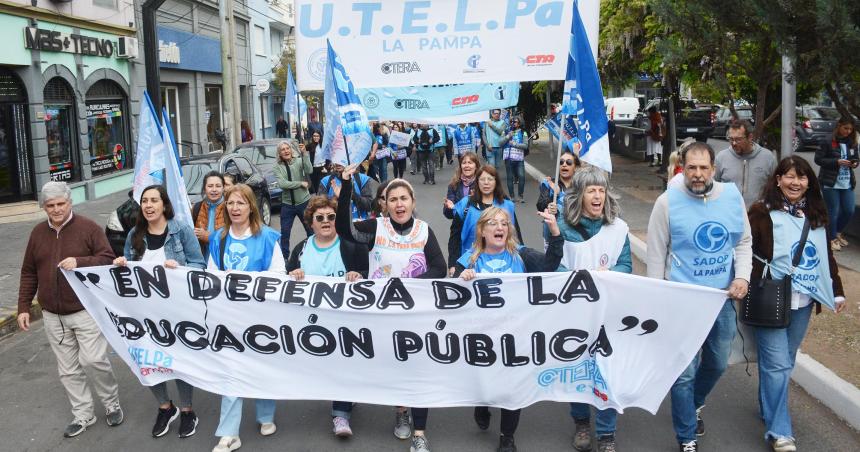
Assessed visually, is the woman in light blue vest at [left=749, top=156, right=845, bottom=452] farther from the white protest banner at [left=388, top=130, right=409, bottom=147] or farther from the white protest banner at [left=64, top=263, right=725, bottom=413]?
the white protest banner at [left=388, top=130, right=409, bottom=147]

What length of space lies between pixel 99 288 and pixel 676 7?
5.51 m

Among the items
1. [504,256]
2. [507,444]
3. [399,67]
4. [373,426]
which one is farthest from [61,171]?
[507,444]

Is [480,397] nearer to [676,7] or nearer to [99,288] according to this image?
[99,288]

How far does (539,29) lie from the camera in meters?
8.46

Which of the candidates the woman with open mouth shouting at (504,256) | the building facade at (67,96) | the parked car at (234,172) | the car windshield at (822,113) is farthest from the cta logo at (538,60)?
the car windshield at (822,113)

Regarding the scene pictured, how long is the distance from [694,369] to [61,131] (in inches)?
665

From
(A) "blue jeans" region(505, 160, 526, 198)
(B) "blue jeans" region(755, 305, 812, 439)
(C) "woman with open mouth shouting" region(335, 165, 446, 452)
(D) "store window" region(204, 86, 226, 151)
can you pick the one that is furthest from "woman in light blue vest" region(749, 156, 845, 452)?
(D) "store window" region(204, 86, 226, 151)

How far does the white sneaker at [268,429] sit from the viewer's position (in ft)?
16.5

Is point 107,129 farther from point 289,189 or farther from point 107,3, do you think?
point 289,189

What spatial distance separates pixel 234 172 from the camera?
1388 cm

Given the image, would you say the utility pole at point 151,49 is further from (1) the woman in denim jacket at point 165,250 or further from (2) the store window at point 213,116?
(2) the store window at point 213,116

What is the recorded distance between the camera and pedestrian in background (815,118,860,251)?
9.52 metres

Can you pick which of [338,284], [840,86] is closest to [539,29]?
[840,86]

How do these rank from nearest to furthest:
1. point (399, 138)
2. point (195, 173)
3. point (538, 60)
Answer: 1. point (538, 60)
2. point (195, 173)
3. point (399, 138)
